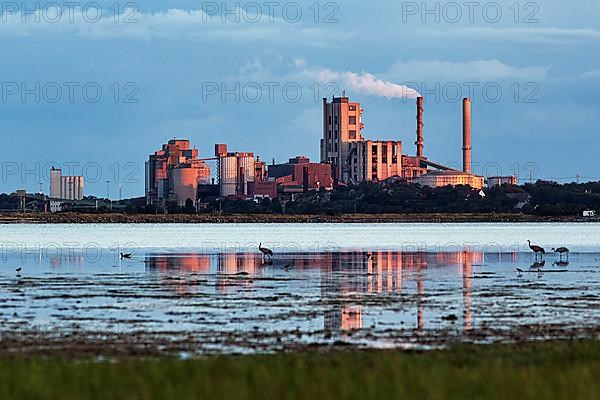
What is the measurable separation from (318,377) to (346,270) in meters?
30.8

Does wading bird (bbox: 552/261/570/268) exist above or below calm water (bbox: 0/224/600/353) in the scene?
above

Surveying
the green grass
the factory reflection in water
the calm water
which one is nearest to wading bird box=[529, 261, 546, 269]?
the calm water

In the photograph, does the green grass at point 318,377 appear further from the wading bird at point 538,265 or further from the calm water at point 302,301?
the wading bird at point 538,265

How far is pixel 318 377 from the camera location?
637 inches

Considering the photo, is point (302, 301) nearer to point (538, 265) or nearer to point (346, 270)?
point (346, 270)

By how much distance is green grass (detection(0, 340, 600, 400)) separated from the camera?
1470 cm

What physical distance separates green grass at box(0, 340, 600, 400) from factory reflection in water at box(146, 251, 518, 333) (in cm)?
560

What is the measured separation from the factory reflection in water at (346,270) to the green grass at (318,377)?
560 centimetres

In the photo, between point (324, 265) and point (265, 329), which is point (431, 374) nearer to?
point (265, 329)

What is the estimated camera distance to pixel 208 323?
2550 centimetres

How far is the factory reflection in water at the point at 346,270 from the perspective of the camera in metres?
29.1

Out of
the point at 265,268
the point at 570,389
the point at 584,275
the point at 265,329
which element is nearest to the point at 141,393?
the point at 570,389

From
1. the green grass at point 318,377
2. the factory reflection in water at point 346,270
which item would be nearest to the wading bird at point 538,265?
the factory reflection in water at point 346,270

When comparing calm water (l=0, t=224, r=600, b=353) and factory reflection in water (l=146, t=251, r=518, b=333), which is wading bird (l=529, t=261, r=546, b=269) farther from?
factory reflection in water (l=146, t=251, r=518, b=333)
